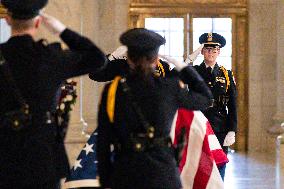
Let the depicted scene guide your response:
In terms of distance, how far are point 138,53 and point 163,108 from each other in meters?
0.33

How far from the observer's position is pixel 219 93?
8906mm

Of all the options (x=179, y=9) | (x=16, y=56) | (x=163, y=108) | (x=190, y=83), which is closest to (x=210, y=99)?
(x=190, y=83)

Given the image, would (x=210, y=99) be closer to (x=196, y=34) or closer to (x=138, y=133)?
(x=138, y=133)

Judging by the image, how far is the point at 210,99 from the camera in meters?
Answer: 5.01

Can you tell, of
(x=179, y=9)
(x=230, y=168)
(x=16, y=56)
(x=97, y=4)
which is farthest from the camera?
(x=179, y=9)

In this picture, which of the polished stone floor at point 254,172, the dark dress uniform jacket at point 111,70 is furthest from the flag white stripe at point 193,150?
the polished stone floor at point 254,172

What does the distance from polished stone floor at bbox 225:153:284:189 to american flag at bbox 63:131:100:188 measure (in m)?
3.88

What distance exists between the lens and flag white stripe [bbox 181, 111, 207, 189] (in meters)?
7.15

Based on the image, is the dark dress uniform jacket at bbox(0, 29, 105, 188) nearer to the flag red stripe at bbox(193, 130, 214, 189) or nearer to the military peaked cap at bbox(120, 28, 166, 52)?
the military peaked cap at bbox(120, 28, 166, 52)

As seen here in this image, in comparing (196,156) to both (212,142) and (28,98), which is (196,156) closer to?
(212,142)

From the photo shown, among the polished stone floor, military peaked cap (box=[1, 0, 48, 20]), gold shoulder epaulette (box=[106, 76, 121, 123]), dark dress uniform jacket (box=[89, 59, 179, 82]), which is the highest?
military peaked cap (box=[1, 0, 48, 20])

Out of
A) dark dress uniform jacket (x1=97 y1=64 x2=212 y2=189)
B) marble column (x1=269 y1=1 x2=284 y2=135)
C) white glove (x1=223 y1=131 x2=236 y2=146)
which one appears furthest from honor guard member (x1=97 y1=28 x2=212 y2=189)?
marble column (x1=269 y1=1 x2=284 y2=135)

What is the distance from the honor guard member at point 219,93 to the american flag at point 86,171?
2.22 meters

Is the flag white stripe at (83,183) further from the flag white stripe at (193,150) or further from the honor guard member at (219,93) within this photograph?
the honor guard member at (219,93)
